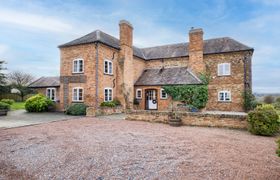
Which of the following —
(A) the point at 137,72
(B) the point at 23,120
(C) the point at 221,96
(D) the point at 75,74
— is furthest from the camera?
(A) the point at 137,72

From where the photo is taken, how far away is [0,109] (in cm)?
1603

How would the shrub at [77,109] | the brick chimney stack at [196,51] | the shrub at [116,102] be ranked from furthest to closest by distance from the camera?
1. the brick chimney stack at [196,51]
2. the shrub at [116,102]
3. the shrub at [77,109]

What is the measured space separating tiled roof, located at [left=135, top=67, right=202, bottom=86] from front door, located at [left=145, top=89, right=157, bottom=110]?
3.42ft

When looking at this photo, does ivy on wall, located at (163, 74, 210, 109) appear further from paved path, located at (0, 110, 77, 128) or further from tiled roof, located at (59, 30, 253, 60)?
paved path, located at (0, 110, 77, 128)

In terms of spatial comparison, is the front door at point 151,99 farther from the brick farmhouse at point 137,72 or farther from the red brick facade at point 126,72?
the red brick facade at point 126,72

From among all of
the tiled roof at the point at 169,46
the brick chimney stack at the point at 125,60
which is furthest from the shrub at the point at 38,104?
the brick chimney stack at the point at 125,60

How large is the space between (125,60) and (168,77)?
17.9 ft

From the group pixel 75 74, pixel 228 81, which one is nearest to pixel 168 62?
pixel 228 81

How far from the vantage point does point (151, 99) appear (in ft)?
68.7

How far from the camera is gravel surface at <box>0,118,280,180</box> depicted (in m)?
4.41

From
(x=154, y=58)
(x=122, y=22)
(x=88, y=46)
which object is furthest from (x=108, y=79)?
(x=154, y=58)

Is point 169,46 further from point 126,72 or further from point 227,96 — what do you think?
point 227,96

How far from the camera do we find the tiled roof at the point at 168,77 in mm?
19283

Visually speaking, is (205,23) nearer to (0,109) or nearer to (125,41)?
(125,41)
